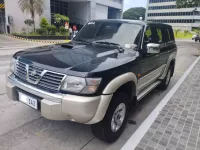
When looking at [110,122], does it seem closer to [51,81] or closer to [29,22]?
[51,81]

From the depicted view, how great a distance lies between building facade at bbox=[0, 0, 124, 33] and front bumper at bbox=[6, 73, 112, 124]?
75.5 feet

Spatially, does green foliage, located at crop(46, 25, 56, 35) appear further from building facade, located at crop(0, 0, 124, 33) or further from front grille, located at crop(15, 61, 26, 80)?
front grille, located at crop(15, 61, 26, 80)

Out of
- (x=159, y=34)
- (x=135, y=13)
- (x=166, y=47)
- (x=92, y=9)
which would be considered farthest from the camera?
(x=135, y=13)

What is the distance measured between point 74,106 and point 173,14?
91.0 meters

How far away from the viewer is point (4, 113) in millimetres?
3557

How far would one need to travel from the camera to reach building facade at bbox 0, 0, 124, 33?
73.1 feet

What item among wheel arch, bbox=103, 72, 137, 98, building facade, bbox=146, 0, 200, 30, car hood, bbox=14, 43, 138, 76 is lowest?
wheel arch, bbox=103, 72, 137, 98

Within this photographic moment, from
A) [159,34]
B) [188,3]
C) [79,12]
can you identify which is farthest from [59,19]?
[159,34]

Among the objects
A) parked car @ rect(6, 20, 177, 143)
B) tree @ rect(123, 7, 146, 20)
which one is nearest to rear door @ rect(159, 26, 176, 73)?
parked car @ rect(6, 20, 177, 143)

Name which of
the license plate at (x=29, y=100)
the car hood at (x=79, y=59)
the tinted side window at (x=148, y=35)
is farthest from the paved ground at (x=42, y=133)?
the tinted side window at (x=148, y=35)

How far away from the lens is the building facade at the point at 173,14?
253 feet

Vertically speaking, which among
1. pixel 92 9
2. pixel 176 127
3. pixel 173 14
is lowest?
pixel 176 127

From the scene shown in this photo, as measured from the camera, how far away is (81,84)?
228 cm

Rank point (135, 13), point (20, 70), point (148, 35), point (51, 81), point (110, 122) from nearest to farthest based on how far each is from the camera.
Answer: point (51, 81)
point (110, 122)
point (20, 70)
point (148, 35)
point (135, 13)
